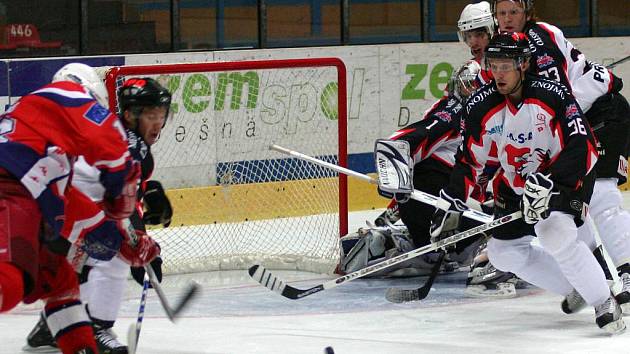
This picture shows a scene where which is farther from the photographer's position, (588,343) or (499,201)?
(499,201)

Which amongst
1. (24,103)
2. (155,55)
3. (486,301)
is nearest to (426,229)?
(486,301)

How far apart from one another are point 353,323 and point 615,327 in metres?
0.92

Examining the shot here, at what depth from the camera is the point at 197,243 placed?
6074mm

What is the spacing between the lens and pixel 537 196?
431cm

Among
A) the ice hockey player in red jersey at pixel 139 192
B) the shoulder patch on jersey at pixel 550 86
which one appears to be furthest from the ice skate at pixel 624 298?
the ice hockey player in red jersey at pixel 139 192

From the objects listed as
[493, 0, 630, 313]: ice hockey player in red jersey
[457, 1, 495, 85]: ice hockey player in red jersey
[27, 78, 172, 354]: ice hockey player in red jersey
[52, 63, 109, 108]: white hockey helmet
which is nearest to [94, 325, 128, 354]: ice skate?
[27, 78, 172, 354]: ice hockey player in red jersey

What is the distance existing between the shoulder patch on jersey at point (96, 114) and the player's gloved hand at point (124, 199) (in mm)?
158

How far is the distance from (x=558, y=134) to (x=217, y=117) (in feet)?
8.03

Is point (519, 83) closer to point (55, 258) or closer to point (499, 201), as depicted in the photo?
point (499, 201)

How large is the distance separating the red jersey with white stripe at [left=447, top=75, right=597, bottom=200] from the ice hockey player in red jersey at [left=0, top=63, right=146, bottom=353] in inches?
61.9

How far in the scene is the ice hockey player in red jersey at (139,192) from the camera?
404 centimetres

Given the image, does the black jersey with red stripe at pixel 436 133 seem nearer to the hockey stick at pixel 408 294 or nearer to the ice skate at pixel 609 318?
the hockey stick at pixel 408 294

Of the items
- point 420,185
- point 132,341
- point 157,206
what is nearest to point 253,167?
point 420,185

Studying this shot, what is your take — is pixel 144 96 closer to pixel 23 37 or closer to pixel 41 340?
pixel 41 340
